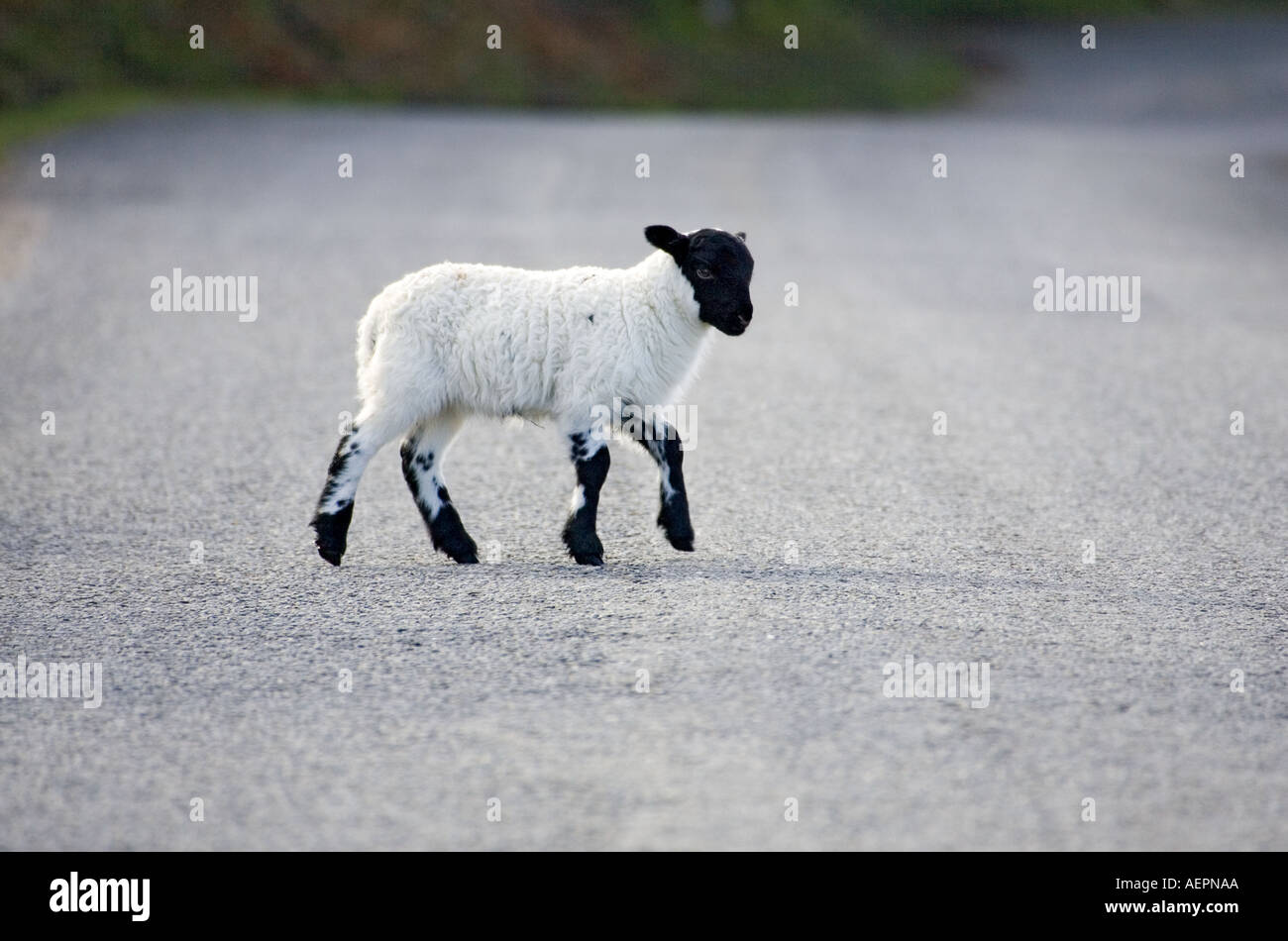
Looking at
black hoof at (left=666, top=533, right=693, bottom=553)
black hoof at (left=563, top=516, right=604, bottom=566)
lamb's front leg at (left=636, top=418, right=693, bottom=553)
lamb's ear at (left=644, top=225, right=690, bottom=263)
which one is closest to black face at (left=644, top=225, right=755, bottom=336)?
lamb's ear at (left=644, top=225, right=690, bottom=263)

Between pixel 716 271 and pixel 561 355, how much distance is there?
798 millimetres

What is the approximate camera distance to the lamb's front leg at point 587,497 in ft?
24.6

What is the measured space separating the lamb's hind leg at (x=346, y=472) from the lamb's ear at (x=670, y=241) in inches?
55.2

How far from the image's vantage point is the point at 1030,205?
20.7 metres

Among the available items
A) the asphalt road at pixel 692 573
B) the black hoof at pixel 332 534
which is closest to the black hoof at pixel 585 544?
the asphalt road at pixel 692 573

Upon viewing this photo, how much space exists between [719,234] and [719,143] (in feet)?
58.6

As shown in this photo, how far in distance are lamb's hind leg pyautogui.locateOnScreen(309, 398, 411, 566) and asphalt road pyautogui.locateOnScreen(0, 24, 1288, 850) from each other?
→ 0.16 metres

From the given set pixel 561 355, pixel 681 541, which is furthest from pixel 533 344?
pixel 681 541

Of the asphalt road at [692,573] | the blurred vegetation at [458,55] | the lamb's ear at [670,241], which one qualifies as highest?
the blurred vegetation at [458,55]

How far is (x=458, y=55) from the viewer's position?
102 feet

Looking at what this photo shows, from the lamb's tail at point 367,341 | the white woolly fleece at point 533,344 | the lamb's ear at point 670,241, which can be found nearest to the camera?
the lamb's ear at point 670,241

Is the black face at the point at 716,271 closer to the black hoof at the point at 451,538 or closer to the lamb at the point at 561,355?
the lamb at the point at 561,355

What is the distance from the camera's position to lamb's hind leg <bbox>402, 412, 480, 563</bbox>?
7.79m

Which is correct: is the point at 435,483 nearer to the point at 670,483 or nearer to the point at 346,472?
the point at 346,472
